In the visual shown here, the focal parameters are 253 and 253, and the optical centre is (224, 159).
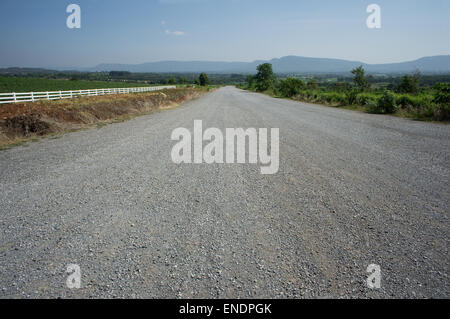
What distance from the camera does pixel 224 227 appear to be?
3.33 metres

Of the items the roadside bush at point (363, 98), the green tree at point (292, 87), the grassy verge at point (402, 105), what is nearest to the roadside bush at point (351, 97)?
the grassy verge at point (402, 105)

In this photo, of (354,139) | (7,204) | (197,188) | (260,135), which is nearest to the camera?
(7,204)

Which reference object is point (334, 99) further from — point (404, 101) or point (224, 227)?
point (224, 227)

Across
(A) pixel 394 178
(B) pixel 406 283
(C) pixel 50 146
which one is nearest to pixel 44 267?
(B) pixel 406 283

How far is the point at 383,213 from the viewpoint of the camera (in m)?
3.68

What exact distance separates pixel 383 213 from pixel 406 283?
1.47m

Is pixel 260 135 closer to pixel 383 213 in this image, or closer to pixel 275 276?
pixel 383 213

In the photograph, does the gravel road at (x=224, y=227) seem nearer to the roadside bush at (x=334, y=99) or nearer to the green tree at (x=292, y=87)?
the roadside bush at (x=334, y=99)

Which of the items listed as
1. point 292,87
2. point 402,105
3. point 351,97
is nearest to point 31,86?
point 292,87

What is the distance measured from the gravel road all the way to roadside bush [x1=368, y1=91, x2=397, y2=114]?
1011cm

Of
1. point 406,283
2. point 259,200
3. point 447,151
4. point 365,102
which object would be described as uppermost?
point 365,102

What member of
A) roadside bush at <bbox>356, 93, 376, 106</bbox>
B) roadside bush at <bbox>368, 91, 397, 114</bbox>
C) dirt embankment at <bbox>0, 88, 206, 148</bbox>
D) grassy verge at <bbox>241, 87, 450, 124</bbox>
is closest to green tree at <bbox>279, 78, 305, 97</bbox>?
grassy verge at <bbox>241, 87, 450, 124</bbox>

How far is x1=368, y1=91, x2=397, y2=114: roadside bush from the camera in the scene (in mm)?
15047

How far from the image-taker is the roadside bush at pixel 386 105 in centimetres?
1505
